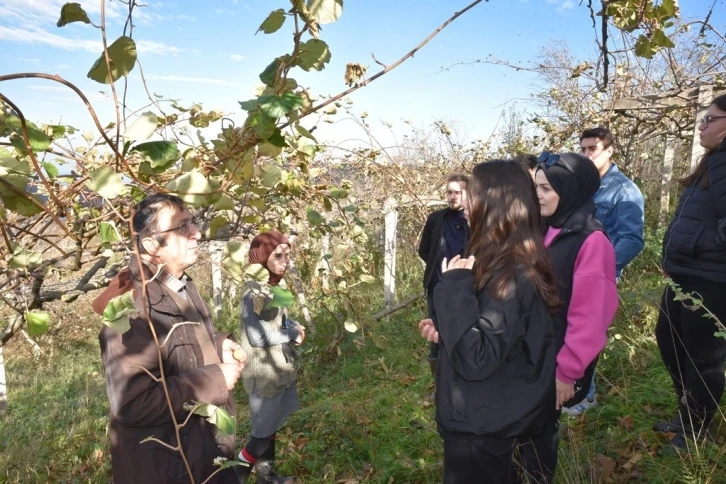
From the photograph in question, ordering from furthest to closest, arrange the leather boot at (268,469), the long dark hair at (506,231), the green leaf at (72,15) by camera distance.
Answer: the leather boot at (268,469)
the long dark hair at (506,231)
the green leaf at (72,15)

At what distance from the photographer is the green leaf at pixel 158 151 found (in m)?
0.90

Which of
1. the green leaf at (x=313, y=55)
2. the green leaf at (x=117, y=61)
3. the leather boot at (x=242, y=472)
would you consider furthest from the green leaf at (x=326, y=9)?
the leather boot at (x=242, y=472)

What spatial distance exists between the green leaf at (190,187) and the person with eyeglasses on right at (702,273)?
2187 millimetres

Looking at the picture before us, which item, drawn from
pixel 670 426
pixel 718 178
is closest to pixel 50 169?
pixel 718 178

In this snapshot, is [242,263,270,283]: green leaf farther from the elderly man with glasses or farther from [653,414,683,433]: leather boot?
[653,414,683,433]: leather boot

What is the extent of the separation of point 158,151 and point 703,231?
2357 millimetres

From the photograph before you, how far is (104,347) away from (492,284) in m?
1.28

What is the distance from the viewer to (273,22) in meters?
0.86

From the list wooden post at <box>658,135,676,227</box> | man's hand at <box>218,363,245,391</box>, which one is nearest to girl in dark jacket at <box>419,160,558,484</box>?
man's hand at <box>218,363,245,391</box>

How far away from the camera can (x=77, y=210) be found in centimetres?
175

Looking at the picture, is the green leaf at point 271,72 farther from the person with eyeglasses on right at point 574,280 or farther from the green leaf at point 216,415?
the person with eyeglasses on right at point 574,280

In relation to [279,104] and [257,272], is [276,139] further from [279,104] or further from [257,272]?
[257,272]

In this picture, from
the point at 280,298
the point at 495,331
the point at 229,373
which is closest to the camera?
the point at 280,298

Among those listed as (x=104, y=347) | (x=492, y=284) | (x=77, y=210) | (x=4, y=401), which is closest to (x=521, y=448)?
(x=492, y=284)
